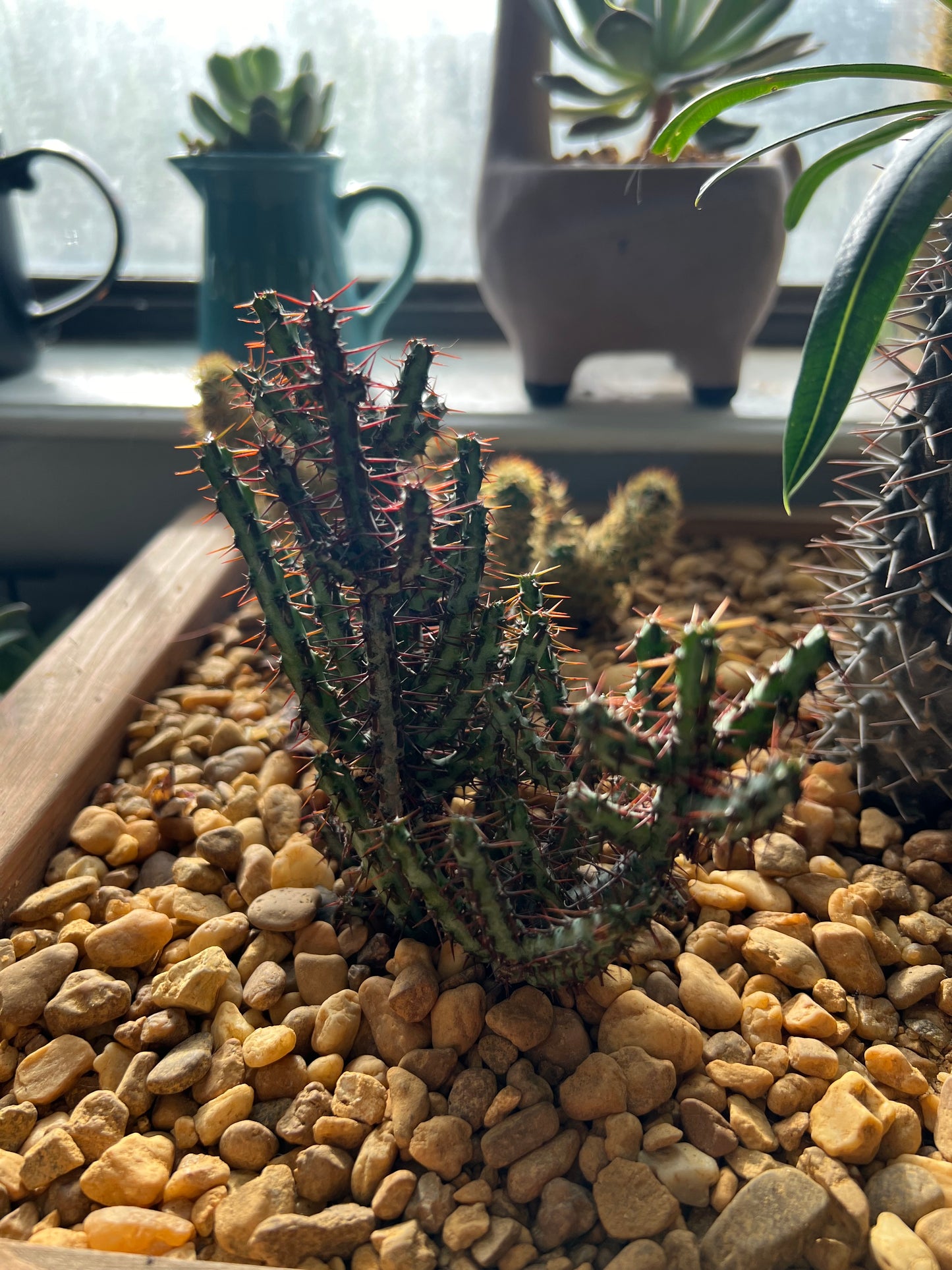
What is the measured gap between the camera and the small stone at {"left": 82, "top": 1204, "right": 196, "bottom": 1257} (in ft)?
1.76

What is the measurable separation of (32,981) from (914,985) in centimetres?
64

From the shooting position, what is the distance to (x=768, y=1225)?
0.53m

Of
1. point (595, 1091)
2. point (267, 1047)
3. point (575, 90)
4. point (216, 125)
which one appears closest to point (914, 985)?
point (595, 1091)

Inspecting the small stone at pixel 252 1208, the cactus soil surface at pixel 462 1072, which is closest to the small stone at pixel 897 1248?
the cactus soil surface at pixel 462 1072

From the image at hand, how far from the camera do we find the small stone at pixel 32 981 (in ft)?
2.20

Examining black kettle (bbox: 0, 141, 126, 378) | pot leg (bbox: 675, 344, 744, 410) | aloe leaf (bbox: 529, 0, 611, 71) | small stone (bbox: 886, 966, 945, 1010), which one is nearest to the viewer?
small stone (bbox: 886, 966, 945, 1010)

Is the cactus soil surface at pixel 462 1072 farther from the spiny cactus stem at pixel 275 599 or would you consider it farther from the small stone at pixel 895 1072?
the spiny cactus stem at pixel 275 599

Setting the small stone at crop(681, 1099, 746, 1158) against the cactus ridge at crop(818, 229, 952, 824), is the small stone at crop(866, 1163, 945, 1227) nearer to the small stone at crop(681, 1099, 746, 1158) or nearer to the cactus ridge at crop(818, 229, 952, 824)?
the small stone at crop(681, 1099, 746, 1158)

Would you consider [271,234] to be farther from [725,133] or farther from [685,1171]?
[685,1171]

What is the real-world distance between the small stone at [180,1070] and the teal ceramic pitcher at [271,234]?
1073 millimetres

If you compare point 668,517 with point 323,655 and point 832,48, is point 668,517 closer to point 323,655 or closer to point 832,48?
point 323,655

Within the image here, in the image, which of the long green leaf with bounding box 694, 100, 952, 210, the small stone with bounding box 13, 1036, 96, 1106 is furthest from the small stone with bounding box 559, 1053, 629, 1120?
the long green leaf with bounding box 694, 100, 952, 210

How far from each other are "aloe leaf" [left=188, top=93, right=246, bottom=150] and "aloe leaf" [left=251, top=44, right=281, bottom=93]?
9 centimetres

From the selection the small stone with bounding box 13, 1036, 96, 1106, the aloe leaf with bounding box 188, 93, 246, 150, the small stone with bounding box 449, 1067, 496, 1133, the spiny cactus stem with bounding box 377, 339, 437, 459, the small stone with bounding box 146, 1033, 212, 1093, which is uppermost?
the aloe leaf with bounding box 188, 93, 246, 150
